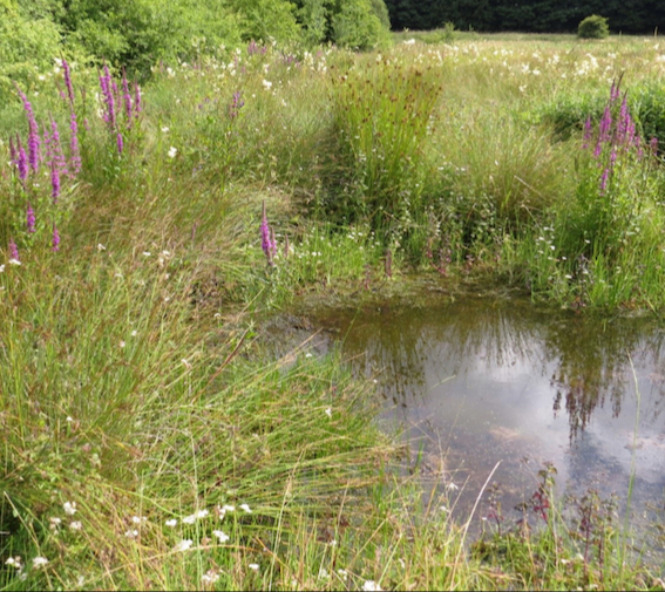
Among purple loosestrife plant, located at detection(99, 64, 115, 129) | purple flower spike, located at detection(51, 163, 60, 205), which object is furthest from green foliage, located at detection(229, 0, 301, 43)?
purple flower spike, located at detection(51, 163, 60, 205)

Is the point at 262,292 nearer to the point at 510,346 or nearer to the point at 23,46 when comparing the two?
the point at 510,346

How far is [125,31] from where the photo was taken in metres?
9.54

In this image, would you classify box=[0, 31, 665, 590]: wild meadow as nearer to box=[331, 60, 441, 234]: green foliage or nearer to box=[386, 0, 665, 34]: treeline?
box=[331, 60, 441, 234]: green foliage

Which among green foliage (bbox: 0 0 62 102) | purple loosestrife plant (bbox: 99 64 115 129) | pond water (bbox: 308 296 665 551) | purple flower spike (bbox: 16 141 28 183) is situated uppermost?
green foliage (bbox: 0 0 62 102)

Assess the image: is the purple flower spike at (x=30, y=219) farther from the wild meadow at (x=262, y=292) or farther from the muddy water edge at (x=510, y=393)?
the muddy water edge at (x=510, y=393)

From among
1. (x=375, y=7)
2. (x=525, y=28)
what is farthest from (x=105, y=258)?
(x=525, y=28)

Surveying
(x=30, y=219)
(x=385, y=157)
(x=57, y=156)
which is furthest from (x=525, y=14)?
(x=30, y=219)

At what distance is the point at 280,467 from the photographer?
103 inches

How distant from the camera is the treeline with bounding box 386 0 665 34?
33281mm

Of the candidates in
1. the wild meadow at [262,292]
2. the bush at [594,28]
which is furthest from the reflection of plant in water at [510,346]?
the bush at [594,28]

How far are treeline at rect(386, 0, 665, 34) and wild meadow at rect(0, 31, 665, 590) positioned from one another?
29652 mm

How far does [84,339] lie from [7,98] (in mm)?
5566

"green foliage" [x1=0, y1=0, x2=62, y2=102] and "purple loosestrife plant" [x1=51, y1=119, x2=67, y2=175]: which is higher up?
"green foliage" [x1=0, y1=0, x2=62, y2=102]

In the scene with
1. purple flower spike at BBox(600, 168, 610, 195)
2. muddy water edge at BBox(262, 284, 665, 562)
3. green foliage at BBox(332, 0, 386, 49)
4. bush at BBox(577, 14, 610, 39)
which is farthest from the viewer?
bush at BBox(577, 14, 610, 39)
